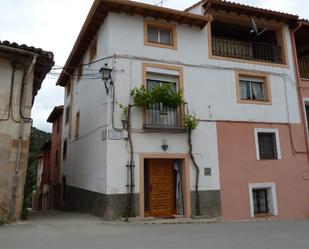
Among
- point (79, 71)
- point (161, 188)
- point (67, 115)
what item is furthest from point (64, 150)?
point (161, 188)

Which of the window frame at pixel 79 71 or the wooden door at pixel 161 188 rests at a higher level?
the window frame at pixel 79 71

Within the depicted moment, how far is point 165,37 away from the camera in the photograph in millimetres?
12047

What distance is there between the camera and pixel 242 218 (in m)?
11.2

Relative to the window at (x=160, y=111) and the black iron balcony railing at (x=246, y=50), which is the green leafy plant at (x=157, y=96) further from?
the black iron balcony railing at (x=246, y=50)

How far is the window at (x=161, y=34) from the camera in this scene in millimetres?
11648

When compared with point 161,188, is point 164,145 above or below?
above

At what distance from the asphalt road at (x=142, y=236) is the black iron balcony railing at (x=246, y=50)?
7198 millimetres

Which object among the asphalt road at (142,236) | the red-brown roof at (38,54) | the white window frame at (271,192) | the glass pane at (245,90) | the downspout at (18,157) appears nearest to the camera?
the asphalt road at (142,236)

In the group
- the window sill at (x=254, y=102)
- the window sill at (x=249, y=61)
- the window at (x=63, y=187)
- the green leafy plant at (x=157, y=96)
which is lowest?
the window at (x=63, y=187)

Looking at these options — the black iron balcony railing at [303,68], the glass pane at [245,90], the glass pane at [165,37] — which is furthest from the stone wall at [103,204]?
the black iron balcony railing at [303,68]

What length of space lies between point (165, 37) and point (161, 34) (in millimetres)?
194

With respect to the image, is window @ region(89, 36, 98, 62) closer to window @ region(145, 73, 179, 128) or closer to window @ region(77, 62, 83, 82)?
window @ region(77, 62, 83, 82)

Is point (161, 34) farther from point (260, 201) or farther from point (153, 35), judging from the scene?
point (260, 201)

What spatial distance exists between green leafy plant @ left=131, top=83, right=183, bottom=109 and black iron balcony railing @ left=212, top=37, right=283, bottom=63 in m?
3.20
